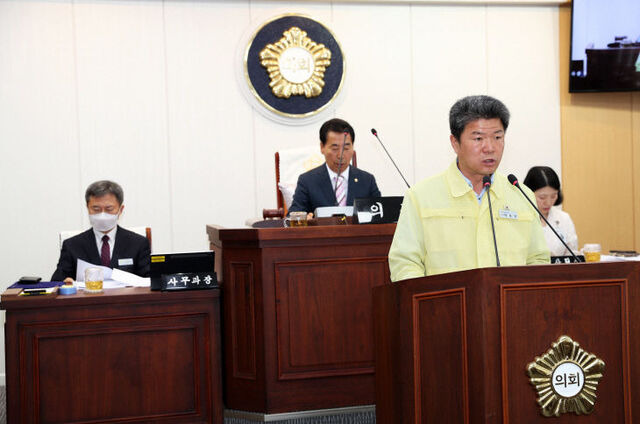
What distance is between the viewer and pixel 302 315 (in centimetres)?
328

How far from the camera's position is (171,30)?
5.05 m

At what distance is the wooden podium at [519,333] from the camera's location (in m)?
1.71

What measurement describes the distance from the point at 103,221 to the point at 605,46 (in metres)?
3.91

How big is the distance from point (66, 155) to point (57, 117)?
0.27 m

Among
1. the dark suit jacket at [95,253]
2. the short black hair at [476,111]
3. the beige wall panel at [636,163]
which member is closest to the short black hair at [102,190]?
the dark suit jacket at [95,253]

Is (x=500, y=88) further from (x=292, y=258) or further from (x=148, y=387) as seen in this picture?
(x=148, y=387)

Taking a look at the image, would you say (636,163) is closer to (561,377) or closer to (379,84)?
(379,84)

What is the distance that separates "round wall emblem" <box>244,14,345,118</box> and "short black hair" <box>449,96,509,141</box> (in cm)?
309

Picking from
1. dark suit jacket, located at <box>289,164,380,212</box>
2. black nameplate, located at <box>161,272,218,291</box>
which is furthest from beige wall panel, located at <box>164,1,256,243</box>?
black nameplate, located at <box>161,272,218,291</box>

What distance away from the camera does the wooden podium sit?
1712mm

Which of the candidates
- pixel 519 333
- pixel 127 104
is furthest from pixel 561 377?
pixel 127 104

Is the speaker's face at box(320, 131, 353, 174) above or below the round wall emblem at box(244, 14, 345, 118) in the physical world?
below

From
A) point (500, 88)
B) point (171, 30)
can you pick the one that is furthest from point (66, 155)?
point (500, 88)

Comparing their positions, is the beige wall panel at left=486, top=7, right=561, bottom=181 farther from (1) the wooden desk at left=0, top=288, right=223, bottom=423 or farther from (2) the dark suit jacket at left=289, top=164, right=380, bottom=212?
(1) the wooden desk at left=0, top=288, right=223, bottom=423
